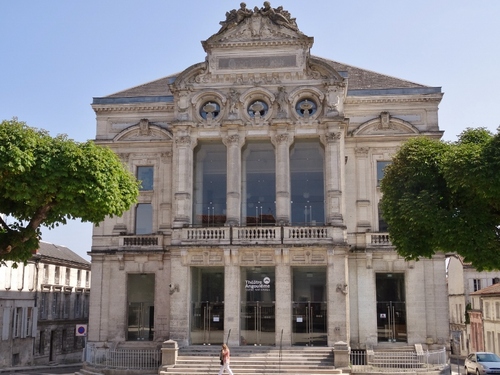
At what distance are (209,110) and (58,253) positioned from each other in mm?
29913

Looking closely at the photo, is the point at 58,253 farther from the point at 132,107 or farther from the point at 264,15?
the point at 264,15

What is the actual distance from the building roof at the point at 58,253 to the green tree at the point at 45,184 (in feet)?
91.6

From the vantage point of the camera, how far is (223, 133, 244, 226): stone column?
34.2m

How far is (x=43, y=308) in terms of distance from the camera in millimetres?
51250

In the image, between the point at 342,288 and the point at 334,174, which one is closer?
the point at 342,288

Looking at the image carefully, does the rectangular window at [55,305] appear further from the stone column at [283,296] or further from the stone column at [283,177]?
the stone column at [283,177]

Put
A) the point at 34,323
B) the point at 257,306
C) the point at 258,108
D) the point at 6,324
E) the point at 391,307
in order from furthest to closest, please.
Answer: the point at 34,323 < the point at 6,324 < the point at 258,108 < the point at 391,307 < the point at 257,306

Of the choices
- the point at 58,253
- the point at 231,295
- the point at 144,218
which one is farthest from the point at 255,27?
the point at 58,253

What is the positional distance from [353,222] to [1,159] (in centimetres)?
2003

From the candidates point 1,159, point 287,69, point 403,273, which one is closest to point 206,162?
point 287,69

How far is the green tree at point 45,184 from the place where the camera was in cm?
2275

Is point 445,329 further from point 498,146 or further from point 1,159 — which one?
point 1,159

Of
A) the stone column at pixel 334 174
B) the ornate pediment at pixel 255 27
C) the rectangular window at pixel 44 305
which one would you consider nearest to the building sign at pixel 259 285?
the stone column at pixel 334 174

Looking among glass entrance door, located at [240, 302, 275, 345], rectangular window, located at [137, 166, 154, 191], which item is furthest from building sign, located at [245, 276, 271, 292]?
rectangular window, located at [137, 166, 154, 191]
